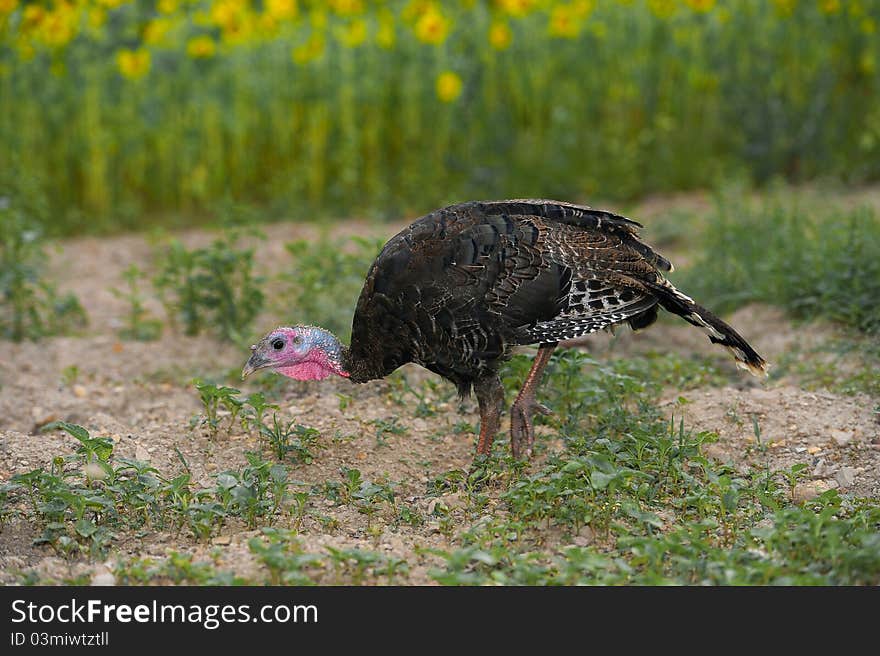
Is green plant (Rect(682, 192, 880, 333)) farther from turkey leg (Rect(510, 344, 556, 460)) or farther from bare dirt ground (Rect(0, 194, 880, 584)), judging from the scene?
turkey leg (Rect(510, 344, 556, 460))

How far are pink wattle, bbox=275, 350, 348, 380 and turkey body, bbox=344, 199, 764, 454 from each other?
12cm

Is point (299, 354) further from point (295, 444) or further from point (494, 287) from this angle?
point (494, 287)

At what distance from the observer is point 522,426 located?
502cm

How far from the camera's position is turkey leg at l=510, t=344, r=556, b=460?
4965 mm

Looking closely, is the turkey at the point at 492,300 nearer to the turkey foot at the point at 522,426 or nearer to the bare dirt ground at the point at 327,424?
the turkey foot at the point at 522,426

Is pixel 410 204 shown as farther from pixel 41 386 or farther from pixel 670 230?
pixel 41 386

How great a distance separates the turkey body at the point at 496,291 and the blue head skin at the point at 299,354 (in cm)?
12

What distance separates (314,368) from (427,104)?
471 centimetres

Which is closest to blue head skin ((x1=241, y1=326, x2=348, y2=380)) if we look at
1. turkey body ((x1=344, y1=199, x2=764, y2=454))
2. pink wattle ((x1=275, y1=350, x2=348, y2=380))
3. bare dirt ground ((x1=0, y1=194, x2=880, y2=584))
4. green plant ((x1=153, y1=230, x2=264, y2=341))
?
pink wattle ((x1=275, y1=350, x2=348, y2=380))

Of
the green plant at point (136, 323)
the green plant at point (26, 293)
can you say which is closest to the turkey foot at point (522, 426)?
the green plant at point (136, 323)

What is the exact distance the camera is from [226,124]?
29.6 ft

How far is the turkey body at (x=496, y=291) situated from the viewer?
15.5ft
